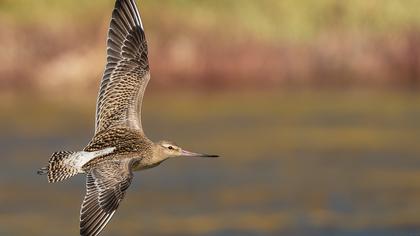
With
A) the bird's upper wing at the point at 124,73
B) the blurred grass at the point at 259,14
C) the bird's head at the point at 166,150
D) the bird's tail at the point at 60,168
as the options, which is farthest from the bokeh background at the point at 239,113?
the bird's tail at the point at 60,168

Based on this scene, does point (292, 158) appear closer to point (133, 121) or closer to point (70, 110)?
point (70, 110)

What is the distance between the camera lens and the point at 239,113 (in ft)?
63.4

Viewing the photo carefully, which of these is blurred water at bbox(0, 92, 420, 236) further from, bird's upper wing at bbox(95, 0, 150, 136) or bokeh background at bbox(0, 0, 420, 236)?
bird's upper wing at bbox(95, 0, 150, 136)

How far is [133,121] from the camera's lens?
9828mm

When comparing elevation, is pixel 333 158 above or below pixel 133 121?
below

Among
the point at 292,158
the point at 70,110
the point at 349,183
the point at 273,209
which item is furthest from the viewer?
the point at 70,110

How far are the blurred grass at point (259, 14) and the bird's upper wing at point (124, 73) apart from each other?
11.3 meters

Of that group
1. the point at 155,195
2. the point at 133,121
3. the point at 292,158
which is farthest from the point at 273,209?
the point at 133,121

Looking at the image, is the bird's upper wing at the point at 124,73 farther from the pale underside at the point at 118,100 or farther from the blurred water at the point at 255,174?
the blurred water at the point at 255,174

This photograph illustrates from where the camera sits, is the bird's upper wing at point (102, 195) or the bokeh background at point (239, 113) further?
the bokeh background at point (239, 113)

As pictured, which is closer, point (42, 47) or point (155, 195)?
point (155, 195)

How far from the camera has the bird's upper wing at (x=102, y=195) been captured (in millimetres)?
8672

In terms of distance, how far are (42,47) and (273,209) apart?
8.26 m

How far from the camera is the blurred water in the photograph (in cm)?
1317
